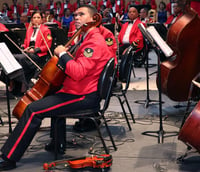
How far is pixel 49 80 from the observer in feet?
12.2

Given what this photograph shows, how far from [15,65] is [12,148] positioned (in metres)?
0.74

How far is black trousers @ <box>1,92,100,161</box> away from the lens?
354 centimetres

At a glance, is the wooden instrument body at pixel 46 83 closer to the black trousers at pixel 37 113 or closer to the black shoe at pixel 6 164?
the black trousers at pixel 37 113

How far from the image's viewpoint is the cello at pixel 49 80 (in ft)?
12.2

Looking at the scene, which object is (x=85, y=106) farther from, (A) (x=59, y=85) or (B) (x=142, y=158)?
(B) (x=142, y=158)

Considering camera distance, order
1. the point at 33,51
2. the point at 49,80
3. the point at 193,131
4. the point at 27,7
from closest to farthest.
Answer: the point at 193,131
the point at 49,80
the point at 33,51
the point at 27,7

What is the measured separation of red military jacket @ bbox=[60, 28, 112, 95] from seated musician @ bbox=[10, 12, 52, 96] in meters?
2.78

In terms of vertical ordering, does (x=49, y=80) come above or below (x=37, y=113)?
above

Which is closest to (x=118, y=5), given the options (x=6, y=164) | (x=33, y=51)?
(x=33, y=51)

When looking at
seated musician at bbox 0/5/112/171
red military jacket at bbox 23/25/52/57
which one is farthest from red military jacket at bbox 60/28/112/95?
red military jacket at bbox 23/25/52/57

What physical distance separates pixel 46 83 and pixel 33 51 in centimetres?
305

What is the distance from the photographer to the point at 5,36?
18.8 feet

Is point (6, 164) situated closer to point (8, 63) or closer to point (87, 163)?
point (87, 163)

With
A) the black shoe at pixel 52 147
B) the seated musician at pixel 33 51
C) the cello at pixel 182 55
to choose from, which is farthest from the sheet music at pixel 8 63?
the seated musician at pixel 33 51
